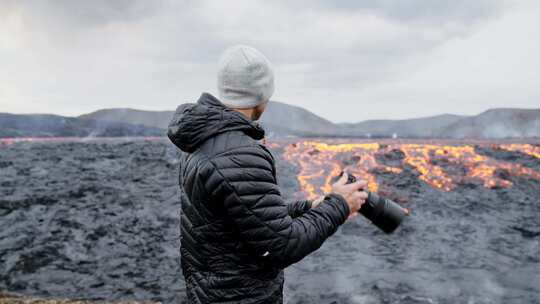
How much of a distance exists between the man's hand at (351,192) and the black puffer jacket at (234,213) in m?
0.06

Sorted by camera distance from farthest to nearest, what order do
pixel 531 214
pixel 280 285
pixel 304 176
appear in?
pixel 304 176
pixel 531 214
pixel 280 285

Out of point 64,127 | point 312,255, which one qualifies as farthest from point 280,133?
point 312,255

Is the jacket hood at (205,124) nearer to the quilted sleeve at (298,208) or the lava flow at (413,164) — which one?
the quilted sleeve at (298,208)

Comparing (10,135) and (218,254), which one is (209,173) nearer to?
(218,254)

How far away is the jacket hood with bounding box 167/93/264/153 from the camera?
1.82m

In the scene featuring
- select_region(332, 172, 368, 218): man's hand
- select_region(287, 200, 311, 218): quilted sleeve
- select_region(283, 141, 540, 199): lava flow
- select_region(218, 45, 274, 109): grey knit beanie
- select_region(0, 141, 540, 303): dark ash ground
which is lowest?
select_region(0, 141, 540, 303): dark ash ground

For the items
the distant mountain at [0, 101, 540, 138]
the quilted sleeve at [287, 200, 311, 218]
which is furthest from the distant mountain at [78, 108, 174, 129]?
the quilted sleeve at [287, 200, 311, 218]

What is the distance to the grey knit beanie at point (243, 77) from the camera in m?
1.90

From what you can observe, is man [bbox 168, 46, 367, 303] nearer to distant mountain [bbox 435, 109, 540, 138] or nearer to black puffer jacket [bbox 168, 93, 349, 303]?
black puffer jacket [bbox 168, 93, 349, 303]

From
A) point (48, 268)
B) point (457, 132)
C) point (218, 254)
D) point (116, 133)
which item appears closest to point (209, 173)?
point (218, 254)

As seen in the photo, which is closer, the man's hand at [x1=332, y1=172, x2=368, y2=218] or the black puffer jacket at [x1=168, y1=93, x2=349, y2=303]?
the black puffer jacket at [x1=168, y1=93, x2=349, y2=303]

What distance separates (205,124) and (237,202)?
359 mm

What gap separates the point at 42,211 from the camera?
9500mm

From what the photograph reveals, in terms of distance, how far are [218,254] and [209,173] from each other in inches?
15.3
